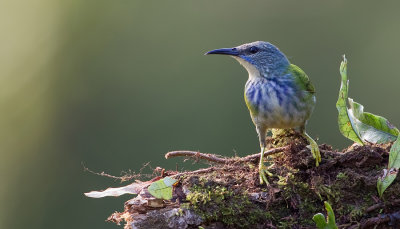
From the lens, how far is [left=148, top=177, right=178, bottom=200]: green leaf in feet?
10.0

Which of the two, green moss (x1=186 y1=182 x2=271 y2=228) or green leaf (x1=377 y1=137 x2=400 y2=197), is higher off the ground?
green leaf (x1=377 y1=137 x2=400 y2=197)

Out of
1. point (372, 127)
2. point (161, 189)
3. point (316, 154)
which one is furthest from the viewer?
point (372, 127)

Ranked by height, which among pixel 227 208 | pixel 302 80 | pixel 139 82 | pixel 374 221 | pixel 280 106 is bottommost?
pixel 139 82

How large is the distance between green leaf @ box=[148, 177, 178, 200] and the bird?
0.81 metres

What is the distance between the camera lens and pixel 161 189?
10.1ft

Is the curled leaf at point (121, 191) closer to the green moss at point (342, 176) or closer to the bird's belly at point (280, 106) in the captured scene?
the green moss at point (342, 176)

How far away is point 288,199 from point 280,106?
3.84 feet

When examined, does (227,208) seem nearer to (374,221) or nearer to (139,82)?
(374,221)

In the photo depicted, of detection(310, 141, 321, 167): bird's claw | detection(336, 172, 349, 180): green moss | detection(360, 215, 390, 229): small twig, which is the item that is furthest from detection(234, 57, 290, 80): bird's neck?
detection(360, 215, 390, 229): small twig

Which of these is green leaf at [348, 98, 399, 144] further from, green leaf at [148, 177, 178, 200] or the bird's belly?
green leaf at [148, 177, 178, 200]

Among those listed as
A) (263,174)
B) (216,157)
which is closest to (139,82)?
(216,157)

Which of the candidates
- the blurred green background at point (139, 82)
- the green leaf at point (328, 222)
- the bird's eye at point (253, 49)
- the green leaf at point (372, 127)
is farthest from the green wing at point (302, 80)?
the blurred green background at point (139, 82)

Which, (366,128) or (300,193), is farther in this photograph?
(366,128)

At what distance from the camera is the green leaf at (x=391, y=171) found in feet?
9.46
